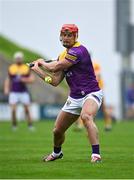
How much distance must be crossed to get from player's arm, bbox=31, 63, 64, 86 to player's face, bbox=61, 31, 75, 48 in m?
0.50

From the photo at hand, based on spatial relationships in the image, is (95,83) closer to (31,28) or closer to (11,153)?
(11,153)

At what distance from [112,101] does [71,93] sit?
36.6 metres

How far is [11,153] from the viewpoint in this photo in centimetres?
1533

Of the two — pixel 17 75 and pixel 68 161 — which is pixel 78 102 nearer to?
pixel 68 161

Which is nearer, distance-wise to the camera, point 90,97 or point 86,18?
point 90,97

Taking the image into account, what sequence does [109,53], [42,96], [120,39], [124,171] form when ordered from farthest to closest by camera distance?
1. [109,53]
2. [120,39]
3. [42,96]
4. [124,171]

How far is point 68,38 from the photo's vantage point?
13.3 meters

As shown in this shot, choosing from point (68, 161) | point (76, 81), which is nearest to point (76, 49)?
point (76, 81)

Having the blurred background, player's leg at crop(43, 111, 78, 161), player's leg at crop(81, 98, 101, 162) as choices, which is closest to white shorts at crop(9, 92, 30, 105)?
player's leg at crop(43, 111, 78, 161)

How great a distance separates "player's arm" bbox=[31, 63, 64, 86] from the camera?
532 inches

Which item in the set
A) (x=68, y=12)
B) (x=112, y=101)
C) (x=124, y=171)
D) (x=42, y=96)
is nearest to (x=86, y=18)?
(x=68, y=12)

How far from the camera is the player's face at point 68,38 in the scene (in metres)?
13.3

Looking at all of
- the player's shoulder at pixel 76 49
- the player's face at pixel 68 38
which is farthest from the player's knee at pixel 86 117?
the player's face at pixel 68 38

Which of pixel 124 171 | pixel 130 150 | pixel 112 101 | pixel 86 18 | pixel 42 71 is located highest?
pixel 42 71
